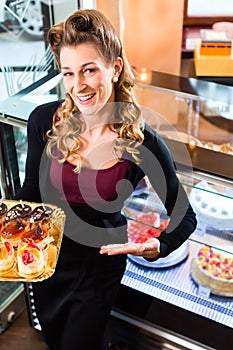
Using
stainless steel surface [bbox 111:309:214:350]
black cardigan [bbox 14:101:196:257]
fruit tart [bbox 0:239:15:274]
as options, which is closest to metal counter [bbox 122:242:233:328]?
stainless steel surface [bbox 111:309:214:350]

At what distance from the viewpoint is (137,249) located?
6.20 feet

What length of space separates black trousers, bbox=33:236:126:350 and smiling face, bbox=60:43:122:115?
2.07 feet

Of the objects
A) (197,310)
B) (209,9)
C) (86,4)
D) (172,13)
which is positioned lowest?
(197,310)

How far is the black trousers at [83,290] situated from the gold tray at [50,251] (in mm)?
121

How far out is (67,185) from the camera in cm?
204

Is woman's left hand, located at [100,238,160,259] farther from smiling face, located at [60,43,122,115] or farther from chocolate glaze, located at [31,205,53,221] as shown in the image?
smiling face, located at [60,43,122,115]

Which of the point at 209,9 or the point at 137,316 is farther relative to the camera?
the point at 209,9

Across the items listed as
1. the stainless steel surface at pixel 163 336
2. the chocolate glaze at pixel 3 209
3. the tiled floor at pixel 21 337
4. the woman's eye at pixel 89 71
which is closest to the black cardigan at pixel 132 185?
the chocolate glaze at pixel 3 209

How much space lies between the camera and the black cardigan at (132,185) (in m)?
1.96

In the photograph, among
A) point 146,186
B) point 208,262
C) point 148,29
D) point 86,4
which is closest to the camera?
point 146,186

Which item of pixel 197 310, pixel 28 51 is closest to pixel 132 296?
pixel 197 310

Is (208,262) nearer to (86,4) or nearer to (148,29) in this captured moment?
(86,4)

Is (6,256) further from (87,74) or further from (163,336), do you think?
(163,336)

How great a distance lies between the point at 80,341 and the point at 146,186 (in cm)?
69
